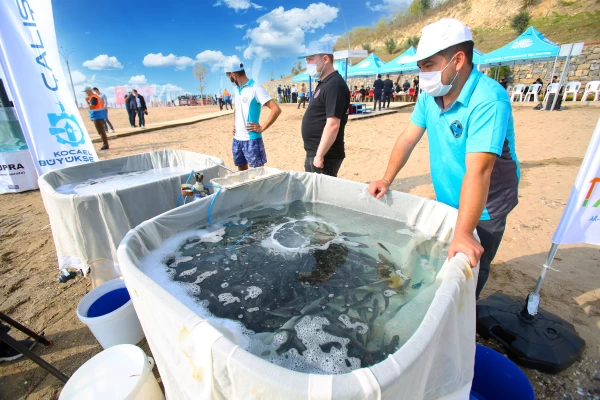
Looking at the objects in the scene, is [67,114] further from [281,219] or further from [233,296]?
[233,296]

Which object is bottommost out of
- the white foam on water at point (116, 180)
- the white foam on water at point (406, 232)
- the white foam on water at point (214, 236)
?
the white foam on water at point (214, 236)

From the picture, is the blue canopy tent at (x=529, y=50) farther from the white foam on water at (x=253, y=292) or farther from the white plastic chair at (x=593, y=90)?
the white foam on water at (x=253, y=292)

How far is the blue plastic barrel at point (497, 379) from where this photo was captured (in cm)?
134

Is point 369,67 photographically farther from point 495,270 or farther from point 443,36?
point 443,36

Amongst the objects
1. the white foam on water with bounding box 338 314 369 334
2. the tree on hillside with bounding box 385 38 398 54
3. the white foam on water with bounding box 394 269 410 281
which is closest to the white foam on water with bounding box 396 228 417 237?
the white foam on water with bounding box 394 269 410 281

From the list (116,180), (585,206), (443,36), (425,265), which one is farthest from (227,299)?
(116,180)

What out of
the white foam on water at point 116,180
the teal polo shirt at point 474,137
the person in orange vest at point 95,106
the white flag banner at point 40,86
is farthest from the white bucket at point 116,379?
the person in orange vest at point 95,106

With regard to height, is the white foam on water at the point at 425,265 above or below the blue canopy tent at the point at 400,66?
below

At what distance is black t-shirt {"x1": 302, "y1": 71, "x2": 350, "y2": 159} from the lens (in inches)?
95.7

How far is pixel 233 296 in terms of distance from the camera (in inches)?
55.3

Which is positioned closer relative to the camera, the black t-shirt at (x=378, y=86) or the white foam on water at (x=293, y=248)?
the white foam on water at (x=293, y=248)

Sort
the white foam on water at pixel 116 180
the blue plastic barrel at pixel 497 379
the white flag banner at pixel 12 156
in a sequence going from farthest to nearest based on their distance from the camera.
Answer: the white flag banner at pixel 12 156 → the white foam on water at pixel 116 180 → the blue plastic barrel at pixel 497 379

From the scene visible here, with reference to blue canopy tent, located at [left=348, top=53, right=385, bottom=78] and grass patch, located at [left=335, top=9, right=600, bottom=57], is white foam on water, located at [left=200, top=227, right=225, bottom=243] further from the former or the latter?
grass patch, located at [left=335, top=9, right=600, bottom=57]

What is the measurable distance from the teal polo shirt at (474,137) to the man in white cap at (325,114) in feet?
2.81
